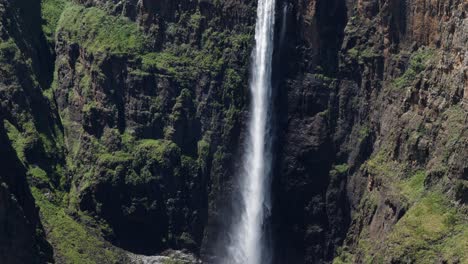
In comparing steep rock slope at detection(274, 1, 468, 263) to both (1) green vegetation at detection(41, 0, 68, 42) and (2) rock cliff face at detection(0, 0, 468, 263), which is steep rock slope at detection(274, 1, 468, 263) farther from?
(1) green vegetation at detection(41, 0, 68, 42)

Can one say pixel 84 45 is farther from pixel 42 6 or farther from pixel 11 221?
pixel 11 221

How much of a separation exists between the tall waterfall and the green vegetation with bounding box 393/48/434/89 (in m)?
9.62

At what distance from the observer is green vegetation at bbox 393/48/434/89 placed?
79.0m

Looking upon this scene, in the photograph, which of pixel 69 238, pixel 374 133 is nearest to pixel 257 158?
pixel 374 133

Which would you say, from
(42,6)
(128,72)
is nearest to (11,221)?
(128,72)

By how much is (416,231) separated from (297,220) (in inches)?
492

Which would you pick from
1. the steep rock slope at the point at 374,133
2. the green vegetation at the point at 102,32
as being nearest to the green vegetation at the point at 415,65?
the steep rock slope at the point at 374,133

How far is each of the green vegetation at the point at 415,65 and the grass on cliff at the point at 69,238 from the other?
1868 cm

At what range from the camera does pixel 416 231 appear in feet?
244

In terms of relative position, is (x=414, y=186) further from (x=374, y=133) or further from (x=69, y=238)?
(x=69, y=238)

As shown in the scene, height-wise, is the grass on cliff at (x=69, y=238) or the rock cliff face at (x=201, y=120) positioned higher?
the rock cliff face at (x=201, y=120)

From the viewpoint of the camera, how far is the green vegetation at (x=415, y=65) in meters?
79.0

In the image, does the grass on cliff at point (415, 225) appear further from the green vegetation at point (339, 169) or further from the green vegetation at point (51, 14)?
the green vegetation at point (51, 14)

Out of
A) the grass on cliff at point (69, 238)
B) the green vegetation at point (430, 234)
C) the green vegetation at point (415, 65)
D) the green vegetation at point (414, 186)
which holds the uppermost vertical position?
the green vegetation at point (415, 65)
